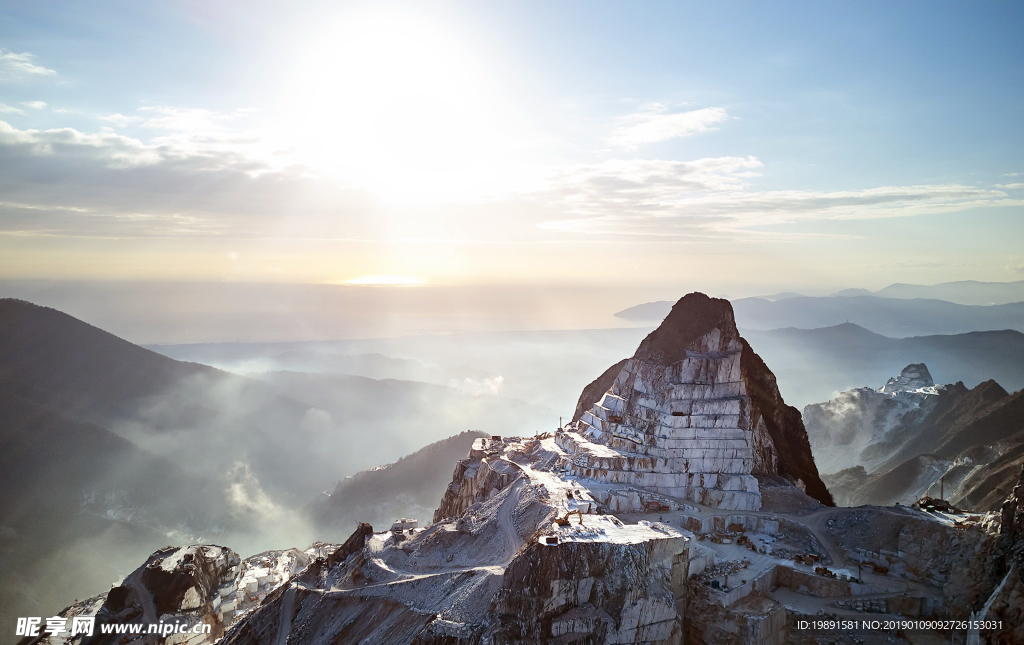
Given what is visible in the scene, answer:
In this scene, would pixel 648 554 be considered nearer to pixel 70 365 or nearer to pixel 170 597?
pixel 170 597

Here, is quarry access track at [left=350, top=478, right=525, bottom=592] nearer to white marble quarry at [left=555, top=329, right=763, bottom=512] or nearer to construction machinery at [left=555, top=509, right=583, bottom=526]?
construction machinery at [left=555, top=509, right=583, bottom=526]

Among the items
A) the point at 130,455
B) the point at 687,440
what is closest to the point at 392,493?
the point at 130,455

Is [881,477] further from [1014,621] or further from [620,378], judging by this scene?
[1014,621]

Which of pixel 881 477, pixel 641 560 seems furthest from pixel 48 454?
pixel 881 477

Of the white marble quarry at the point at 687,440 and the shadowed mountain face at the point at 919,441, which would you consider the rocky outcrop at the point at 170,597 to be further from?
the shadowed mountain face at the point at 919,441

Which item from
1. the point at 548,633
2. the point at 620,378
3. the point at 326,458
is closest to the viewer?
the point at 548,633

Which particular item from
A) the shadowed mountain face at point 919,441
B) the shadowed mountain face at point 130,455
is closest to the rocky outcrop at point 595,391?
the shadowed mountain face at point 919,441
